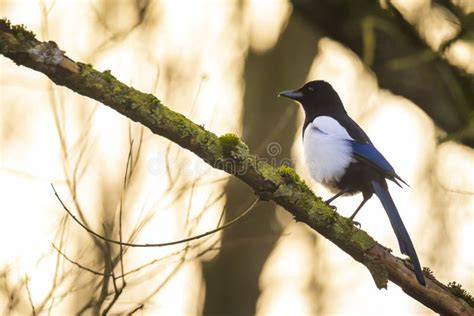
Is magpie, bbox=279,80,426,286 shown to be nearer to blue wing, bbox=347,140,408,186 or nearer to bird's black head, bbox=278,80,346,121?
blue wing, bbox=347,140,408,186

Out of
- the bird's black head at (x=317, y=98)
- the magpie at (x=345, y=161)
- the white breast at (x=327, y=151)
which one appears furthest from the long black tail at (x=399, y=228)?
the bird's black head at (x=317, y=98)

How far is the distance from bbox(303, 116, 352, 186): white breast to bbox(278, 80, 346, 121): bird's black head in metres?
0.30

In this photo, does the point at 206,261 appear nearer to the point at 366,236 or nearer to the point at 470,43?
the point at 366,236

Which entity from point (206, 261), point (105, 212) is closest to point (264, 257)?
point (206, 261)

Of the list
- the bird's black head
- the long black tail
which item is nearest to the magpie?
the long black tail

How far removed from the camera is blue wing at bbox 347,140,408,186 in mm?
4645

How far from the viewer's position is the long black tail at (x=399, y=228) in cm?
386

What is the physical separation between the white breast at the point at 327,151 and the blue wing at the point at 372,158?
1.6 inches

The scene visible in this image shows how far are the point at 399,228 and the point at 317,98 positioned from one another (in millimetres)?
1536

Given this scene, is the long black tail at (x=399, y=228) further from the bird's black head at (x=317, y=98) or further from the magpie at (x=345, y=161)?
the bird's black head at (x=317, y=98)

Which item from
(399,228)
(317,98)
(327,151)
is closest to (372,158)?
(327,151)

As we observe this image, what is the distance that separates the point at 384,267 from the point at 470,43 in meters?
1.05

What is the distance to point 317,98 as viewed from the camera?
556 cm

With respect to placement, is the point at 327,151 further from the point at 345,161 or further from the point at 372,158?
the point at 372,158
